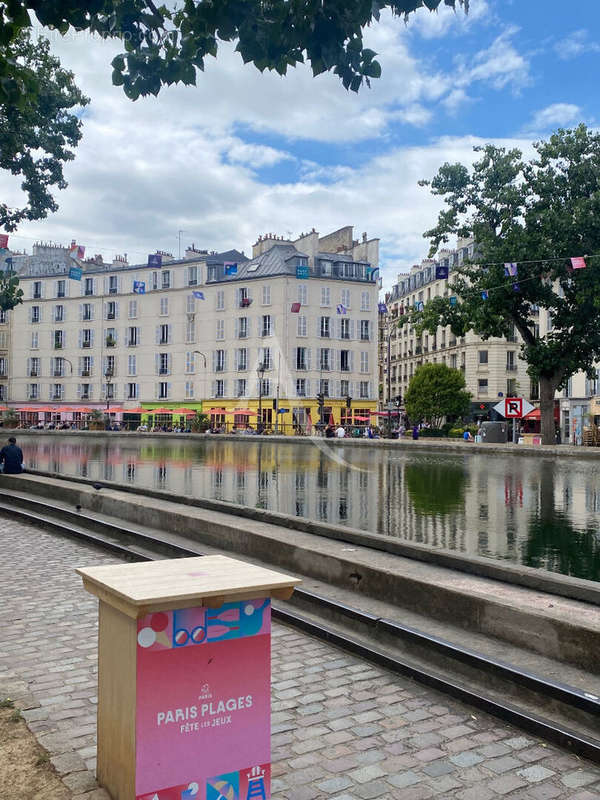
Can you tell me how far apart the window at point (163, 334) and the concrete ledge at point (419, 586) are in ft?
179

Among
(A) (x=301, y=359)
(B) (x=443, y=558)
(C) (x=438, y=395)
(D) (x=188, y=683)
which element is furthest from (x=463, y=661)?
(A) (x=301, y=359)

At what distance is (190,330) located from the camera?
62750mm

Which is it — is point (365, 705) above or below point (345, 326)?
below

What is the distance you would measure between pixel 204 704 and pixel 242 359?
57.6 meters

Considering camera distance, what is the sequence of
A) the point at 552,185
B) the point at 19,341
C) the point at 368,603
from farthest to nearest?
the point at 19,341
the point at 552,185
the point at 368,603

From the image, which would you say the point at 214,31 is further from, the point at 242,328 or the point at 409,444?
the point at 242,328

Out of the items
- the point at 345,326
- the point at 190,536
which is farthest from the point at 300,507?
the point at 345,326

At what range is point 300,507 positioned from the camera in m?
13.2

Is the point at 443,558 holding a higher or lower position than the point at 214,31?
lower

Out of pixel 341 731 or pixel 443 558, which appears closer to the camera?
pixel 341 731

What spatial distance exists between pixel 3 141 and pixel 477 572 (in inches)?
616

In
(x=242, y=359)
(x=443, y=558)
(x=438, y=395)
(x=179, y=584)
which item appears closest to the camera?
(x=179, y=584)

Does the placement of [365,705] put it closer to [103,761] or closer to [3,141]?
[103,761]

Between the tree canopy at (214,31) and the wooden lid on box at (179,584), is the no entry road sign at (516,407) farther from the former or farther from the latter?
the wooden lid on box at (179,584)
